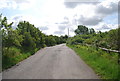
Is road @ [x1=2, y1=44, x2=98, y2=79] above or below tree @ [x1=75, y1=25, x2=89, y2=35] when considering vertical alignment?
above

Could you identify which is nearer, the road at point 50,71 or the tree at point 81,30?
the road at point 50,71

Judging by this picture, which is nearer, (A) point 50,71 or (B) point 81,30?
(A) point 50,71

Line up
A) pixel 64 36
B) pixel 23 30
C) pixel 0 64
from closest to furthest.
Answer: pixel 0 64 < pixel 23 30 < pixel 64 36

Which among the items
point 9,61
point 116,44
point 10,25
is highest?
point 10,25

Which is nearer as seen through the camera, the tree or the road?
the road

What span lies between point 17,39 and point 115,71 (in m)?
10.5

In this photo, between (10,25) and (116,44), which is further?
(10,25)

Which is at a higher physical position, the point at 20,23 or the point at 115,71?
the point at 20,23

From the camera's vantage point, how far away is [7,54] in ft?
54.2

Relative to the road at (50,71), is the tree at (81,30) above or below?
below

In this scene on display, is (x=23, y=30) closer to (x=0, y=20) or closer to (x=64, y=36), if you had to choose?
(x=0, y=20)

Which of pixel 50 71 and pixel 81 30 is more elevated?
pixel 50 71

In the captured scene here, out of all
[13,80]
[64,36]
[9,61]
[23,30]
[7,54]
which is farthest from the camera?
[64,36]

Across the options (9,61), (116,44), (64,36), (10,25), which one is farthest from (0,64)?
(64,36)
